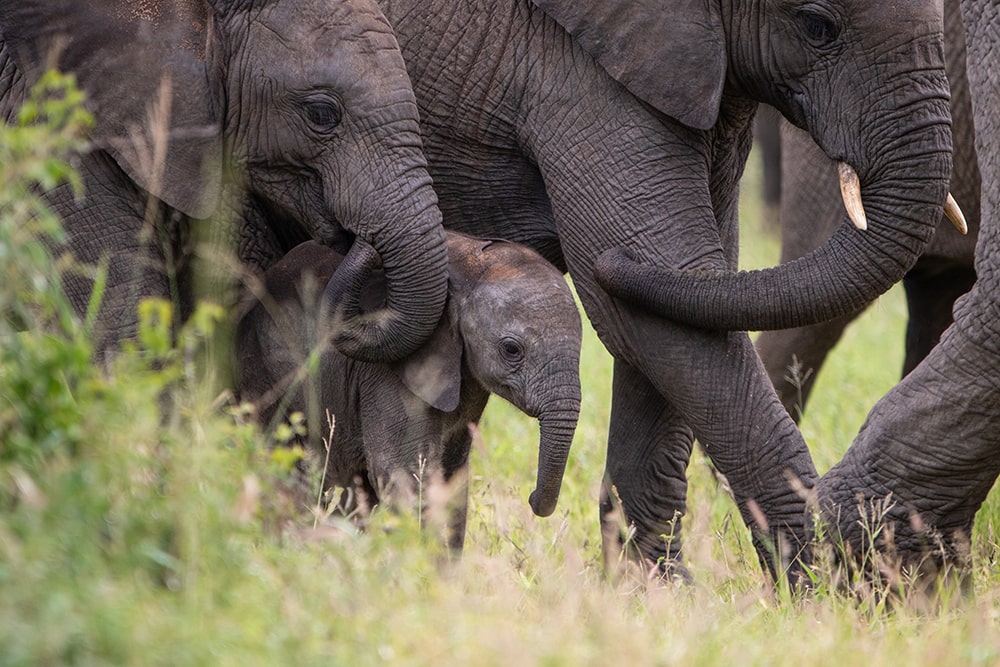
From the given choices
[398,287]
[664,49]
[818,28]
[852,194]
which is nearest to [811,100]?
[818,28]

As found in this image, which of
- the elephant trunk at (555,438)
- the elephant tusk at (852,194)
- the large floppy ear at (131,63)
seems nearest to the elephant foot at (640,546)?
the elephant trunk at (555,438)

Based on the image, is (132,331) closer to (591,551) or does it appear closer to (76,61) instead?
(76,61)

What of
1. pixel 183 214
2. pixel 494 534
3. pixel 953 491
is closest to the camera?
pixel 953 491

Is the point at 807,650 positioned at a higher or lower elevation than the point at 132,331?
higher

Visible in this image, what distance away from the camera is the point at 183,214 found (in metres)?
4.76

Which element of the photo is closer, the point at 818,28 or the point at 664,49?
the point at 818,28

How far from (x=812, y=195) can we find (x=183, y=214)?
9.43ft

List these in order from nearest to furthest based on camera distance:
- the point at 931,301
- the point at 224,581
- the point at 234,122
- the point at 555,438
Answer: the point at 224,581 < the point at 555,438 < the point at 234,122 < the point at 931,301

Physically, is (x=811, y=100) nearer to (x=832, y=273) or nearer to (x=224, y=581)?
(x=832, y=273)

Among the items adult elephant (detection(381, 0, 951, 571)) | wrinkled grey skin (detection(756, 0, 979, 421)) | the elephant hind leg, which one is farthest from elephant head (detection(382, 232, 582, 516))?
the elephant hind leg

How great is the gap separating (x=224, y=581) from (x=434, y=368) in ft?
6.20

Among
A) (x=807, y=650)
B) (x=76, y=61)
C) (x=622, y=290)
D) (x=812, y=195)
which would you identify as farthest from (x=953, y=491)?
(x=76, y=61)

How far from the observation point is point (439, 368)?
4.66 metres

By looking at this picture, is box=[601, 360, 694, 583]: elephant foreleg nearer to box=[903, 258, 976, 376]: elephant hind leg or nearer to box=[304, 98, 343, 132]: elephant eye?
box=[304, 98, 343, 132]: elephant eye
